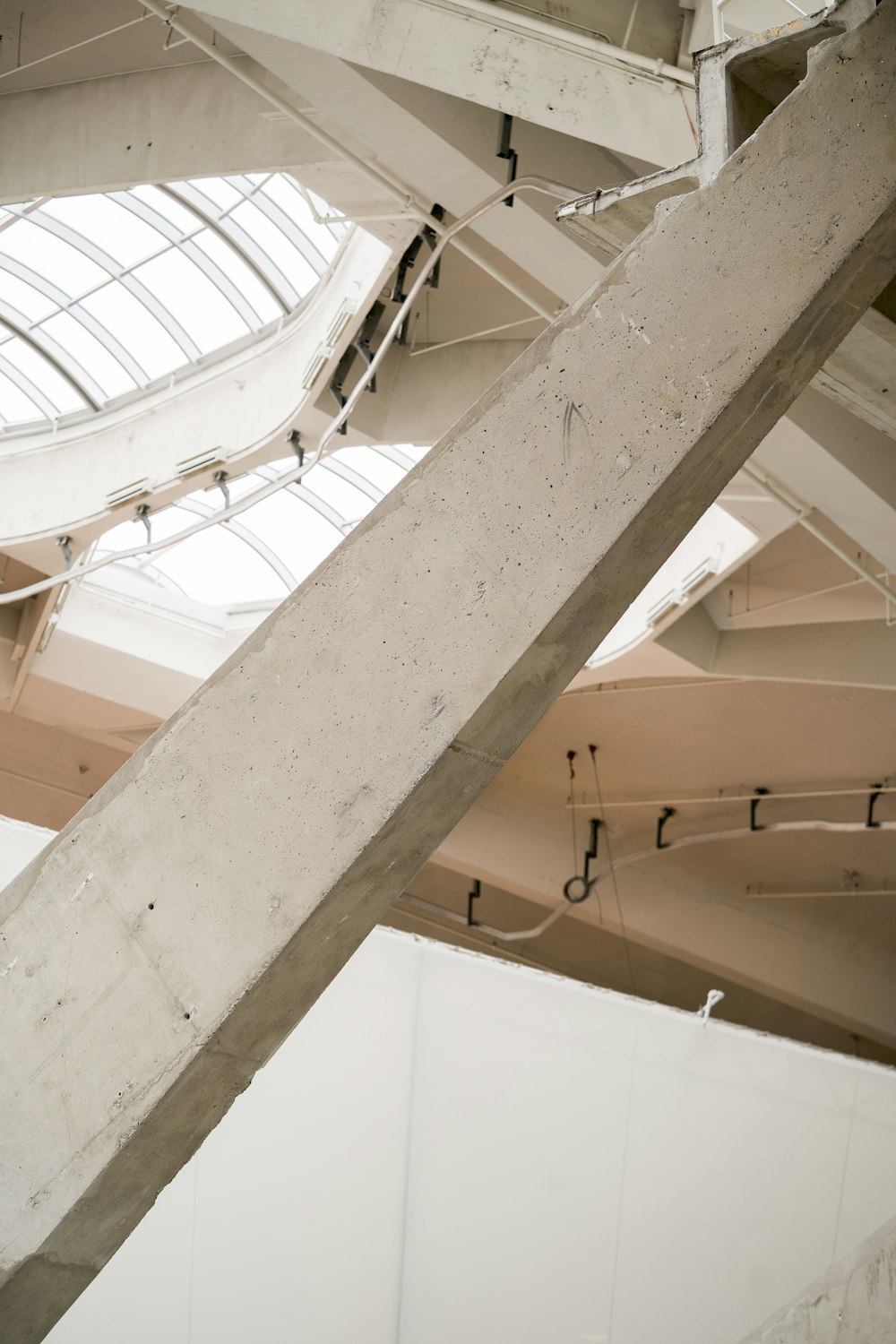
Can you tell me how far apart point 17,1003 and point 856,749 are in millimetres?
19561

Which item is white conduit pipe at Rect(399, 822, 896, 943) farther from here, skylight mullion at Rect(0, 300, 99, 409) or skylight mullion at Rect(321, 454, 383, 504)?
skylight mullion at Rect(0, 300, 99, 409)

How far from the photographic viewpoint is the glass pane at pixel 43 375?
58.1ft

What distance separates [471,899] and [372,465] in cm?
1222

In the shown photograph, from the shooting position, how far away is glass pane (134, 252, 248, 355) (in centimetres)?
1589

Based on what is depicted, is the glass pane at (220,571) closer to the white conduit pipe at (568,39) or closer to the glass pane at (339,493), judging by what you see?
the glass pane at (339,493)

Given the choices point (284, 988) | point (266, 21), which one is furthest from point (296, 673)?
point (266, 21)

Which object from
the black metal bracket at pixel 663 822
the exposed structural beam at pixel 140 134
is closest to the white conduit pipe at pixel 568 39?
the exposed structural beam at pixel 140 134

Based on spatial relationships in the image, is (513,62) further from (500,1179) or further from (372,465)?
(372,465)

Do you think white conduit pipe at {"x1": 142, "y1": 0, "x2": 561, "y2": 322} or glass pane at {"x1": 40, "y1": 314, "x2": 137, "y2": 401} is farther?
glass pane at {"x1": 40, "y1": 314, "x2": 137, "y2": 401}

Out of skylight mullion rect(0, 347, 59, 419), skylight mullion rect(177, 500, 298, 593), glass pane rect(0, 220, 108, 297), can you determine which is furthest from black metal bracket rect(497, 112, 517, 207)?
skylight mullion rect(177, 500, 298, 593)

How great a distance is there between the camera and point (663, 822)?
2622 centimetres

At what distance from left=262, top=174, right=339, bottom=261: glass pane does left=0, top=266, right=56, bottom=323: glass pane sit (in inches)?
162

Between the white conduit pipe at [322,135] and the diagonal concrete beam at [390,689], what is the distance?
334 cm

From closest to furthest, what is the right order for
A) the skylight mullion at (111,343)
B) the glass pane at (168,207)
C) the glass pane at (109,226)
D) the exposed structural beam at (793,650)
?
the glass pane at (168,207), the glass pane at (109,226), the skylight mullion at (111,343), the exposed structural beam at (793,650)
